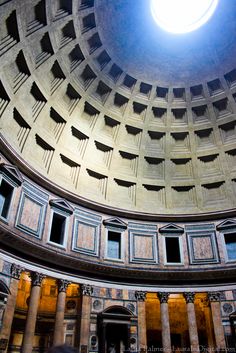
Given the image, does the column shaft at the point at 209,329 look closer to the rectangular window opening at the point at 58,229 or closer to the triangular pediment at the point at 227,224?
the triangular pediment at the point at 227,224

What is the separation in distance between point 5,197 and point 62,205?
357 cm

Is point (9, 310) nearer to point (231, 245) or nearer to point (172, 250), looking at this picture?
point (172, 250)

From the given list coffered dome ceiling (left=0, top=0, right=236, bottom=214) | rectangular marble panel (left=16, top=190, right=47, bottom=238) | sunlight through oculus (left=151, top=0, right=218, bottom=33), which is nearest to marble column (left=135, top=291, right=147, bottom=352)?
coffered dome ceiling (left=0, top=0, right=236, bottom=214)

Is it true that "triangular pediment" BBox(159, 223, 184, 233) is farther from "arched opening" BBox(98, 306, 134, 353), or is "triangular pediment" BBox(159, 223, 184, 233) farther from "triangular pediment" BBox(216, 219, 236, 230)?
"arched opening" BBox(98, 306, 134, 353)

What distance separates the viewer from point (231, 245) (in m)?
19.4

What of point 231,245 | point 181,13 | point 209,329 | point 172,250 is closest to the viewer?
point 209,329

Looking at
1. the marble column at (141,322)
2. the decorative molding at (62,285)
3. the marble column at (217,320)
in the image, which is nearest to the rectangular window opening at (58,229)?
the decorative molding at (62,285)

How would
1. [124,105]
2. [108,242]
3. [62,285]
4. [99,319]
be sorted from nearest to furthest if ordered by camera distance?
1. [62,285]
2. [99,319]
3. [108,242]
4. [124,105]

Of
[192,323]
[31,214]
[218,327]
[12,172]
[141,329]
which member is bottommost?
[141,329]

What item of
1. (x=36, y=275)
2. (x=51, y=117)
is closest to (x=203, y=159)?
(x=51, y=117)

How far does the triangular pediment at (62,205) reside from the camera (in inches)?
688

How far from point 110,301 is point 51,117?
10989 mm

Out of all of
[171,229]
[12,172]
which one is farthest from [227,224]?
[12,172]

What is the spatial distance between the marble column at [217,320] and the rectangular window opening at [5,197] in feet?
39.2
